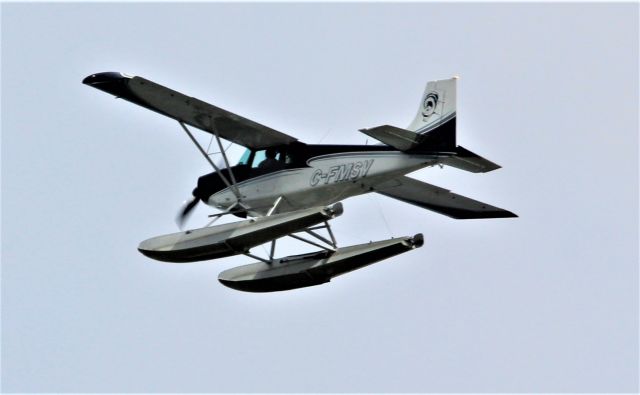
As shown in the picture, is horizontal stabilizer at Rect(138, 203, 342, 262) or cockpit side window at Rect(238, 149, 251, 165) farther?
cockpit side window at Rect(238, 149, 251, 165)

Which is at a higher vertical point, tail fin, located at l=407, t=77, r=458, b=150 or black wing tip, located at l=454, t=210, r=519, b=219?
tail fin, located at l=407, t=77, r=458, b=150

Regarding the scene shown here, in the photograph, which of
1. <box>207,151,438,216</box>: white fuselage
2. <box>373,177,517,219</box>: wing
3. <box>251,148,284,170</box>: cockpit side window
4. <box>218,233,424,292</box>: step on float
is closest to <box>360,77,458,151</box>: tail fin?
<box>207,151,438,216</box>: white fuselage

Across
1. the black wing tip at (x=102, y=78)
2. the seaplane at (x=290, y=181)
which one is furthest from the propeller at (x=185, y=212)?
the black wing tip at (x=102, y=78)

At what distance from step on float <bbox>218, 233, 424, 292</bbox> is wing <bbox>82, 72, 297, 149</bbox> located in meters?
2.25

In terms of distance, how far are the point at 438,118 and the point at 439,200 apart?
4.54 meters

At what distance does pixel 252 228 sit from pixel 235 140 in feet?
9.19

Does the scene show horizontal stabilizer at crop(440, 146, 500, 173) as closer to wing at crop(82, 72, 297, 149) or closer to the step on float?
the step on float

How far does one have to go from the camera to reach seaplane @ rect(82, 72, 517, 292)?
2947 centimetres

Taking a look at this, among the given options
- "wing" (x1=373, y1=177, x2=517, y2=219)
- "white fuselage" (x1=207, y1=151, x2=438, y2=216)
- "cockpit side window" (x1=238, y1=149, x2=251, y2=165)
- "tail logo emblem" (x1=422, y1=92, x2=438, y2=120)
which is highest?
"tail logo emblem" (x1=422, y1=92, x2=438, y2=120)

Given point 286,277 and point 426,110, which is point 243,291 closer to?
point 286,277

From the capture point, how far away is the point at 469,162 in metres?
30.0

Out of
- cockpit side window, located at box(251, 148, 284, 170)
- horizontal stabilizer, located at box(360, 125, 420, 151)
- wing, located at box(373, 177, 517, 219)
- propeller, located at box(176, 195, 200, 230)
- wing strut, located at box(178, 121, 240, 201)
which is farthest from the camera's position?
propeller, located at box(176, 195, 200, 230)

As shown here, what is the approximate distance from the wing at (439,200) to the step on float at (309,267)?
221cm

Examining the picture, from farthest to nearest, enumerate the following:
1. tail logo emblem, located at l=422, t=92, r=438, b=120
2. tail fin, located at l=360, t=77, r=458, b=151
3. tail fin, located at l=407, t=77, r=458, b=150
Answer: tail logo emblem, located at l=422, t=92, r=438, b=120 < tail fin, located at l=407, t=77, r=458, b=150 < tail fin, located at l=360, t=77, r=458, b=151
